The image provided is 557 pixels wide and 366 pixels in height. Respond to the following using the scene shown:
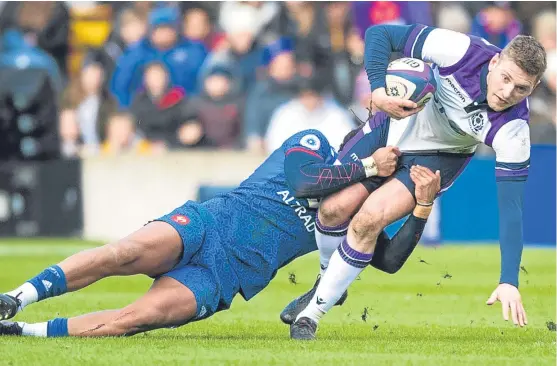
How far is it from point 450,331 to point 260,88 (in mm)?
9375

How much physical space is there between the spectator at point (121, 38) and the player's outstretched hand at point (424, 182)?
11.7 metres

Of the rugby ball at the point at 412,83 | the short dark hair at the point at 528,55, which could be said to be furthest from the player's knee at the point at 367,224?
the short dark hair at the point at 528,55

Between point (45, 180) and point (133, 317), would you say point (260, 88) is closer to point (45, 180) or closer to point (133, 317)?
point (45, 180)

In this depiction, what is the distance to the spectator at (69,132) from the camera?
19.4 m

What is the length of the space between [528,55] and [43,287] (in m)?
3.13

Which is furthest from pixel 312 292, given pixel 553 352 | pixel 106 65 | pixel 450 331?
pixel 106 65

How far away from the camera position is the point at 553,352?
7871 millimetres

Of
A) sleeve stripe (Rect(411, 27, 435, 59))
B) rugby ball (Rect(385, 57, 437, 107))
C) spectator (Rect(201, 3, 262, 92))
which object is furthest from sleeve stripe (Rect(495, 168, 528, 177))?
spectator (Rect(201, 3, 262, 92))

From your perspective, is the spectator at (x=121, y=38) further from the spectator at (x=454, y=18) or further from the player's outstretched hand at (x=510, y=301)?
the player's outstretched hand at (x=510, y=301)

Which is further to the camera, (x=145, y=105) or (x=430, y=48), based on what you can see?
(x=145, y=105)

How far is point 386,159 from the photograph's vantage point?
8383mm

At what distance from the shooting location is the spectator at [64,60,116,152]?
63.5ft

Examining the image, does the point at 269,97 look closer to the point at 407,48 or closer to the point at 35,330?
the point at 407,48

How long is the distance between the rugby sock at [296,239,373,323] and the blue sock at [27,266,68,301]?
1515 mm
